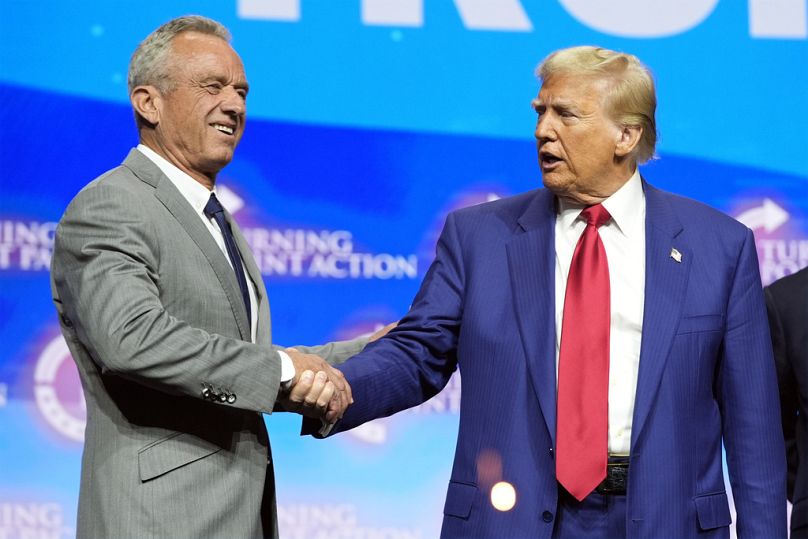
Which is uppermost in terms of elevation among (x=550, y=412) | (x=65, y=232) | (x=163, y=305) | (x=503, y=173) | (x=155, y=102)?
(x=503, y=173)

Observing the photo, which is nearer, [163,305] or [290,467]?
[163,305]

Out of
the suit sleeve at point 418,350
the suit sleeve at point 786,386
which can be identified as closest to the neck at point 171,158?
the suit sleeve at point 418,350

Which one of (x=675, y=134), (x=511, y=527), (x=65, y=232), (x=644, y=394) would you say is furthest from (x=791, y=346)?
(x=65, y=232)

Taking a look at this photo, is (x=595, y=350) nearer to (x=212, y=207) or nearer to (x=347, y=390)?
(x=347, y=390)

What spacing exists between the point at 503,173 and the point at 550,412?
175cm

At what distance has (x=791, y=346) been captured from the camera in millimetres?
2961

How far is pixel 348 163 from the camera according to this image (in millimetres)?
3996

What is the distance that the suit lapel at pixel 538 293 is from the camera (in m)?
2.46

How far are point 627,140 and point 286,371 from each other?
A: 0.99 metres

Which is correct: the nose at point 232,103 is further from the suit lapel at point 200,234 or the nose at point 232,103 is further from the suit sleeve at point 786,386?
the suit sleeve at point 786,386

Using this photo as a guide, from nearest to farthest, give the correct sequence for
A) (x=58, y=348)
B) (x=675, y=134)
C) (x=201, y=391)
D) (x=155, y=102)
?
(x=201, y=391)
(x=155, y=102)
(x=58, y=348)
(x=675, y=134)

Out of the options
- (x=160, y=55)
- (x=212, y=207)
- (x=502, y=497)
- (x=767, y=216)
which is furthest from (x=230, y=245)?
(x=767, y=216)

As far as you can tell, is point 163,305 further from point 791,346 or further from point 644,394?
point 791,346

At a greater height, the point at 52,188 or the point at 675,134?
the point at 675,134
